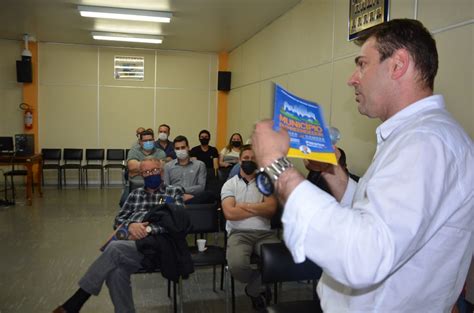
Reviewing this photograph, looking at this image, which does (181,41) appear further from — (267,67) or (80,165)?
(80,165)

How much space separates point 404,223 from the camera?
83 cm

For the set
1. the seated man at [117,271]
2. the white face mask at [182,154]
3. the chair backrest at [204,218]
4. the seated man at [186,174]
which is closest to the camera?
the seated man at [117,271]

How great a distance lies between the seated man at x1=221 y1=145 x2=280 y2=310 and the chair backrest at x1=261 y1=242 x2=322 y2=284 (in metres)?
0.73

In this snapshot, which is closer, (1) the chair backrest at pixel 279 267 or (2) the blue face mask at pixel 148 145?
(1) the chair backrest at pixel 279 267

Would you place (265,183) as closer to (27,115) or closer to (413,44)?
(413,44)

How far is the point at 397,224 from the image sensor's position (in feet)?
2.72

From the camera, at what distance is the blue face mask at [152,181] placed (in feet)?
11.3

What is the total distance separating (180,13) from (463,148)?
6.56 m

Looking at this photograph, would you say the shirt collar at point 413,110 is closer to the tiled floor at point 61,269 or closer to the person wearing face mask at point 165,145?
the tiled floor at point 61,269

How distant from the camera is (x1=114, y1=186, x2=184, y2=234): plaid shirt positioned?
3.30 m

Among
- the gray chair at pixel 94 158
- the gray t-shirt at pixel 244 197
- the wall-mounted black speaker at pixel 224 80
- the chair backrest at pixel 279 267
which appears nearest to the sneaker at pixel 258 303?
the gray t-shirt at pixel 244 197

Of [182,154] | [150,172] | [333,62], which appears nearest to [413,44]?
[150,172]

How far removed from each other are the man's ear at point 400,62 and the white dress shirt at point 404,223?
0.10 metres

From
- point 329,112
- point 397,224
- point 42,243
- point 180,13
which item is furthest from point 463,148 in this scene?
point 180,13
